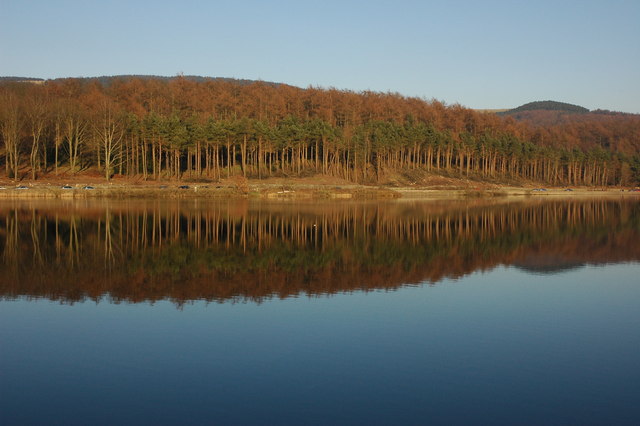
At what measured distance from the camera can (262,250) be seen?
26.3 m

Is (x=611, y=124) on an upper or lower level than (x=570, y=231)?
upper

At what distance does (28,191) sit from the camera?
204 feet

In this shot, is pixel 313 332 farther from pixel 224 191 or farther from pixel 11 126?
pixel 11 126

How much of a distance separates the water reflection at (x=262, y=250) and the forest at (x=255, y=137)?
1251 inches

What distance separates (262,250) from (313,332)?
42.4 feet

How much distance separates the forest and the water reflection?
31.8 meters

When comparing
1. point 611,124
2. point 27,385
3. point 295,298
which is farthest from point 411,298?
point 611,124

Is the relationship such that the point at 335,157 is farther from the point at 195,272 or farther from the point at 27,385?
the point at 27,385

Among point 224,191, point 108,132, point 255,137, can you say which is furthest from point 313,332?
point 255,137

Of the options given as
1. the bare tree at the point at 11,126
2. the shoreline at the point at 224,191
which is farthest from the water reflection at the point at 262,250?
the bare tree at the point at 11,126

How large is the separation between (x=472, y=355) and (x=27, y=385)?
837 cm

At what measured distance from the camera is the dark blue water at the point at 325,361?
30.5ft

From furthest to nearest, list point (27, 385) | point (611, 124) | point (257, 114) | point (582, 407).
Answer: point (611, 124)
point (257, 114)
point (27, 385)
point (582, 407)

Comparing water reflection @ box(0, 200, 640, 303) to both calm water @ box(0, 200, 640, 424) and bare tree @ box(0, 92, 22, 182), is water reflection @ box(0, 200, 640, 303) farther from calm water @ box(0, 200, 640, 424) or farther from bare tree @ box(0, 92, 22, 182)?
bare tree @ box(0, 92, 22, 182)
